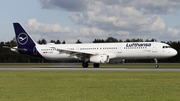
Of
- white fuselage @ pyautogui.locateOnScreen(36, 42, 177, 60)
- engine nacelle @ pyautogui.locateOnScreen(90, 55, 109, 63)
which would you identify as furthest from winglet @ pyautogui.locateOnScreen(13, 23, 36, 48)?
engine nacelle @ pyautogui.locateOnScreen(90, 55, 109, 63)

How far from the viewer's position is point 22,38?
4728 centimetres

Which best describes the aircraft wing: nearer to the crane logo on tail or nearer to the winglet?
the winglet

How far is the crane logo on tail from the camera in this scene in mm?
47188

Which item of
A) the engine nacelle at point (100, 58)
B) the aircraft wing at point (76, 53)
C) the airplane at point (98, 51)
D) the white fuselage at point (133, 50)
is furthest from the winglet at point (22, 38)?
the engine nacelle at point (100, 58)

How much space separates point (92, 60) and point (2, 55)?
233ft

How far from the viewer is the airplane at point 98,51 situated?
3991 centimetres

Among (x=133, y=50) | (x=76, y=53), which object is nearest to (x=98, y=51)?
(x=76, y=53)

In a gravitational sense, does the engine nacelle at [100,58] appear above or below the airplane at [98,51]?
below

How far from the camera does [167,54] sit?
39.6m

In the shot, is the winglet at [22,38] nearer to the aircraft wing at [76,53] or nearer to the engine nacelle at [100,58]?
the aircraft wing at [76,53]

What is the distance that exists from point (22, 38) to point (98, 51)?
15.8 meters

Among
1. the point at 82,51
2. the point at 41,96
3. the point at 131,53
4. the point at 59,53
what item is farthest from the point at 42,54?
the point at 41,96

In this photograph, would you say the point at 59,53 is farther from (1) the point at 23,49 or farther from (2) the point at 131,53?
(2) the point at 131,53

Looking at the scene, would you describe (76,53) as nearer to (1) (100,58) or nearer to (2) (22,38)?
(1) (100,58)
